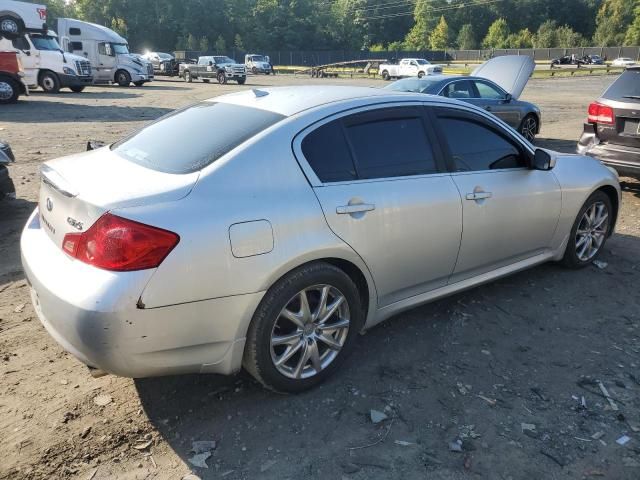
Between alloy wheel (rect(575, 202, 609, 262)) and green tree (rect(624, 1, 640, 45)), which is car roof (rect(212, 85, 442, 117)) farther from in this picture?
green tree (rect(624, 1, 640, 45))

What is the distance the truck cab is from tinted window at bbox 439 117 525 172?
66.2 ft

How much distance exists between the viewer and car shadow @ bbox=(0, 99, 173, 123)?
14.7 meters

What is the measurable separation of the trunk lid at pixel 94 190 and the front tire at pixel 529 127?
33.6 ft

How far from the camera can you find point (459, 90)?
33.2 ft

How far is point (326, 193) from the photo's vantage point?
2.91 m

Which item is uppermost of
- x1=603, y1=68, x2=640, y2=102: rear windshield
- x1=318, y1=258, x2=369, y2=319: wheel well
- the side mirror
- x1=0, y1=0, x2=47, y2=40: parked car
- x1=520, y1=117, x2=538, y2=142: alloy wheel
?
x1=0, y1=0, x2=47, y2=40: parked car

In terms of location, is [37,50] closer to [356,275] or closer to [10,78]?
[10,78]

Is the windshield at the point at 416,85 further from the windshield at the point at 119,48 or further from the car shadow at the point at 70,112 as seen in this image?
the windshield at the point at 119,48

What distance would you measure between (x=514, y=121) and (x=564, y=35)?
302 ft

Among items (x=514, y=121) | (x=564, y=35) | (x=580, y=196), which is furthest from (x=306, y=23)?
(x=580, y=196)

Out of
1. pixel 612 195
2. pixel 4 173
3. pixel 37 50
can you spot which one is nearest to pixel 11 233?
pixel 4 173

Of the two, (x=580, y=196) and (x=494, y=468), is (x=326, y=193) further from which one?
(x=580, y=196)

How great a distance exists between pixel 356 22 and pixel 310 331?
11483 centimetres

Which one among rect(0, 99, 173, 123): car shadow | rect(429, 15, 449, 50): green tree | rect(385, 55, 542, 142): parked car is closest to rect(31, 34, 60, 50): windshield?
rect(0, 99, 173, 123): car shadow
